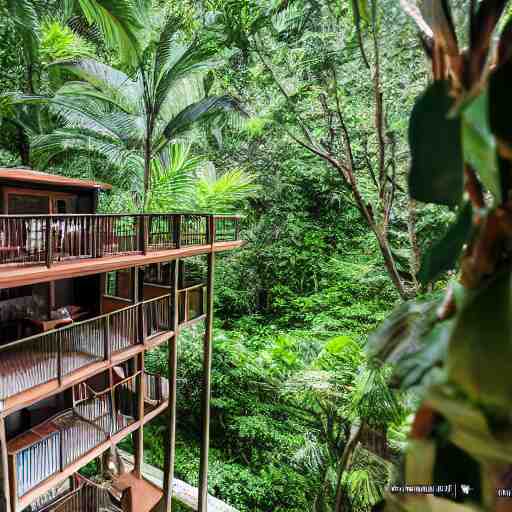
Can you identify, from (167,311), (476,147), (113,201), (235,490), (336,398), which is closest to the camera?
(476,147)

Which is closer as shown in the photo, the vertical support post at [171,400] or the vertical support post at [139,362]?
the vertical support post at [139,362]

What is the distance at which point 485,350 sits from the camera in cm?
42

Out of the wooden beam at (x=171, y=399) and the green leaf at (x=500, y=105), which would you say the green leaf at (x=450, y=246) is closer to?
the green leaf at (x=500, y=105)

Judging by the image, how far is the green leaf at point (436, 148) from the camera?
58cm

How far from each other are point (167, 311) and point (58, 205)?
234 cm

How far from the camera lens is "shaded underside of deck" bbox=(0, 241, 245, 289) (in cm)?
346

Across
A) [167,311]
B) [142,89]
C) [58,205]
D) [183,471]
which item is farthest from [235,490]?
[142,89]

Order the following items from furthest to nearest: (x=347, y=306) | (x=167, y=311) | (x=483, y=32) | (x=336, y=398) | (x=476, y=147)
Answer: (x=347, y=306), (x=167, y=311), (x=336, y=398), (x=483, y=32), (x=476, y=147)

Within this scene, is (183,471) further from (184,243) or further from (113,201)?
(113,201)

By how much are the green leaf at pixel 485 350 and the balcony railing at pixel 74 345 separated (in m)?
4.33

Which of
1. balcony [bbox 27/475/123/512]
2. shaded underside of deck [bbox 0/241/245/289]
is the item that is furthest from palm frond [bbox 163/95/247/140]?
balcony [bbox 27/475/123/512]

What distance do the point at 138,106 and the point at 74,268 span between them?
203 inches

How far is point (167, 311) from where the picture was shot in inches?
235

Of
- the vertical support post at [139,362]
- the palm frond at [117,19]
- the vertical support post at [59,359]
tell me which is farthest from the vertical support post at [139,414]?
the palm frond at [117,19]
